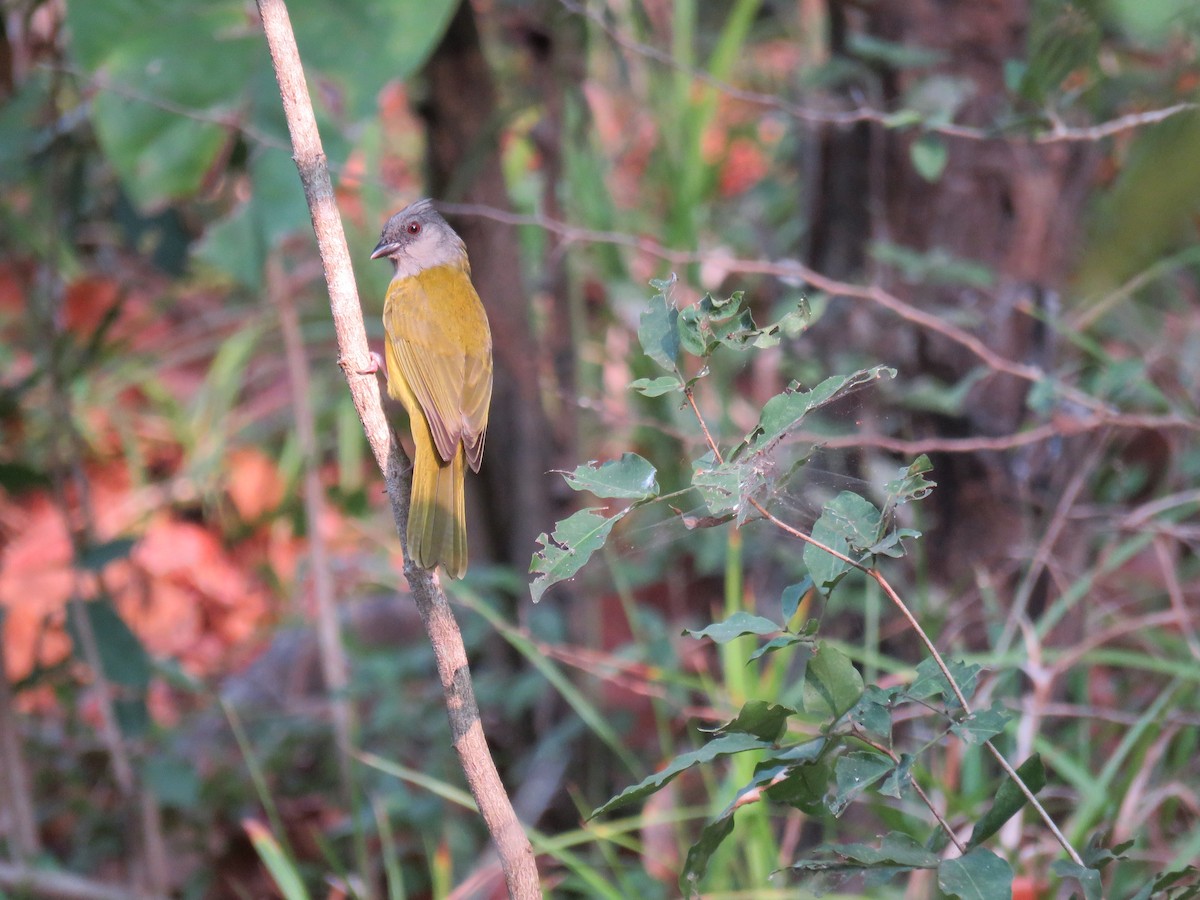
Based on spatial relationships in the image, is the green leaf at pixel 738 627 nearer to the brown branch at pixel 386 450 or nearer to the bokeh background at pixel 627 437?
the brown branch at pixel 386 450

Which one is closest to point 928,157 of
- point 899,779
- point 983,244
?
point 983,244

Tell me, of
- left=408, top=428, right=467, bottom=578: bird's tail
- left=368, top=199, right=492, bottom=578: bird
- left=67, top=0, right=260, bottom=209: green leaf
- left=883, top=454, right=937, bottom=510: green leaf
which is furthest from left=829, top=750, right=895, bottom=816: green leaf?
left=67, top=0, right=260, bottom=209: green leaf

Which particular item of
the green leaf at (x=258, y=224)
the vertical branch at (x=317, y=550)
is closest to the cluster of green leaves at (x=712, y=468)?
the green leaf at (x=258, y=224)

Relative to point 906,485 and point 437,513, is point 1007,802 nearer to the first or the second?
point 906,485

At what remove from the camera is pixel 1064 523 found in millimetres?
3084

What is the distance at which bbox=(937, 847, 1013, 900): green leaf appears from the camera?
1189mm

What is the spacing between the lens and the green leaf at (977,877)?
1.19 meters

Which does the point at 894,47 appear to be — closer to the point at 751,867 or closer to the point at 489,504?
the point at 489,504

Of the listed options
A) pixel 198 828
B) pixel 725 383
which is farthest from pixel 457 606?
pixel 725 383

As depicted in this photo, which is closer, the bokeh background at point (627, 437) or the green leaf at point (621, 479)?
the green leaf at point (621, 479)

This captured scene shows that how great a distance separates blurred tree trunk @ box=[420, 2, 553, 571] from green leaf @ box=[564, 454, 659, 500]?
2.27 metres

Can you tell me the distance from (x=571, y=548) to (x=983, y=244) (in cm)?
244

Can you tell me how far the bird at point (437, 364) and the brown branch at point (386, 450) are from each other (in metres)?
0.37

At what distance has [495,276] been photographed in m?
3.54
